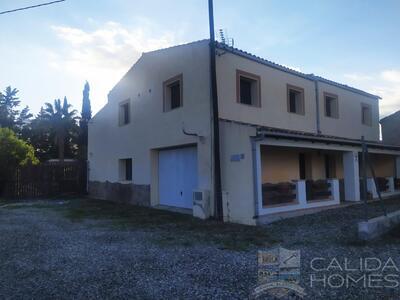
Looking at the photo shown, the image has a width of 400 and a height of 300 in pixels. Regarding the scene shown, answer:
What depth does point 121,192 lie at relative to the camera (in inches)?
680

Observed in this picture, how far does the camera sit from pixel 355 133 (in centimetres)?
1869

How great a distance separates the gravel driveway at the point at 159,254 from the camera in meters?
4.66

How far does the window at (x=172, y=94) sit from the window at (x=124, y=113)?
3818 mm

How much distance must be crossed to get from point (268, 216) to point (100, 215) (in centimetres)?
615

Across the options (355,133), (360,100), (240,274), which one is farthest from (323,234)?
(360,100)

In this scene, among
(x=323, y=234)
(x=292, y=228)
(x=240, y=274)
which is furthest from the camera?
(x=292, y=228)

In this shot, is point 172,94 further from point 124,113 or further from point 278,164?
point 278,164

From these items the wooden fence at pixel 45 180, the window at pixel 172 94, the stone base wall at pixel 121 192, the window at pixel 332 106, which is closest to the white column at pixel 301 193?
the window at pixel 172 94

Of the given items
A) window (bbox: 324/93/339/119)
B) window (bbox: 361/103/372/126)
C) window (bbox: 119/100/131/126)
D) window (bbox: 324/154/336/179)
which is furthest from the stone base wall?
window (bbox: 361/103/372/126)

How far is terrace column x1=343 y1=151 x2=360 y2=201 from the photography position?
13969 mm

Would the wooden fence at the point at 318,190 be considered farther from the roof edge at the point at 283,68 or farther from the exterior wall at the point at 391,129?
the exterior wall at the point at 391,129

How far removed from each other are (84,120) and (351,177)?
122 ft

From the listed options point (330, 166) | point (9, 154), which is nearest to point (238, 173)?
point (330, 166)

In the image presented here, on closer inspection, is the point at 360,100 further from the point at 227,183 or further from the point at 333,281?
the point at 333,281
